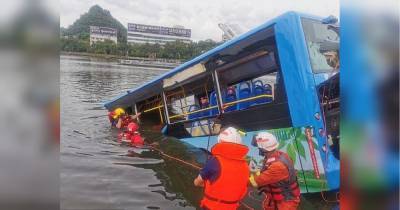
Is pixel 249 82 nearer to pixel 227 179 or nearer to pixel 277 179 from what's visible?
pixel 277 179

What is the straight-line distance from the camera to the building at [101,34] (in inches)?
1626

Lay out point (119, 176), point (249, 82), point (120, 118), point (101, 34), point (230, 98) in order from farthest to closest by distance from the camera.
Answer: point (101, 34) < point (120, 118) < point (249, 82) < point (230, 98) < point (119, 176)

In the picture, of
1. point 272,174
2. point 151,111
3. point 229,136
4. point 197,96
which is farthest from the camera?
point 151,111

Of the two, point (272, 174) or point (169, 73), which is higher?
point (169, 73)

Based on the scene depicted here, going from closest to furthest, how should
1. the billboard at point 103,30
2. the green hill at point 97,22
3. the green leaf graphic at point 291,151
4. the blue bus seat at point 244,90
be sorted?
the green leaf graphic at point 291,151 < the blue bus seat at point 244,90 < the green hill at point 97,22 < the billboard at point 103,30

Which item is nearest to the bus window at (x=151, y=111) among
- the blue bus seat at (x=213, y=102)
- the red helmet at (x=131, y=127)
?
the red helmet at (x=131, y=127)

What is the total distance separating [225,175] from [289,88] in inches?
93.5

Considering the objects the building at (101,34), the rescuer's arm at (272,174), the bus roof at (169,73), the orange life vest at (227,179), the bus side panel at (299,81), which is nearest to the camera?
the orange life vest at (227,179)

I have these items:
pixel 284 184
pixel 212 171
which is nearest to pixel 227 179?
pixel 212 171

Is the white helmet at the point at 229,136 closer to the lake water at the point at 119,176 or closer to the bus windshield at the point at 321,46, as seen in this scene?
the lake water at the point at 119,176

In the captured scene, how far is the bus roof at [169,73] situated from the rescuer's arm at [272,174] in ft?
8.04

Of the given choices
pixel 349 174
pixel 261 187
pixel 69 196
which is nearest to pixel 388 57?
pixel 349 174

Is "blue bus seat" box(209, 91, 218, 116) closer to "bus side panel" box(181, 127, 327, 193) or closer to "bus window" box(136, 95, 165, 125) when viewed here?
"bus side panel" box(181, 127, 327, 193)

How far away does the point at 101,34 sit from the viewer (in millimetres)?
42094
